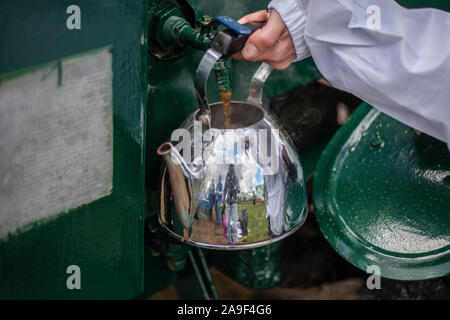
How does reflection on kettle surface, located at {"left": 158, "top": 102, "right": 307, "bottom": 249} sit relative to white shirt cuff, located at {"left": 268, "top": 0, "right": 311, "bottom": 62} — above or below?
below

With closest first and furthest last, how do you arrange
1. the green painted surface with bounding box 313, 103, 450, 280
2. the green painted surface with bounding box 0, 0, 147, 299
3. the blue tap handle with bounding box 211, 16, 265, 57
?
the green painted surface with bounding box 0, 0, 147, 299
the blue tap handle with bounding box 211, 16, 265, 57
the green painted surface with bounding box 313, 103, 450, 280

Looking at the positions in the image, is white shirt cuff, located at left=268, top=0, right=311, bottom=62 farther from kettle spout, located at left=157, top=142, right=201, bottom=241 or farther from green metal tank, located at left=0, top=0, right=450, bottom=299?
kettle spout, located at left=157, top=142, right=201, bottom=241

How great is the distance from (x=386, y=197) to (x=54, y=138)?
4.31 ft

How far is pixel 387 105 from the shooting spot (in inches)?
55.9

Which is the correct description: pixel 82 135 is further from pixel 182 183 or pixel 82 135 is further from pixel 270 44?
pixel 270 44

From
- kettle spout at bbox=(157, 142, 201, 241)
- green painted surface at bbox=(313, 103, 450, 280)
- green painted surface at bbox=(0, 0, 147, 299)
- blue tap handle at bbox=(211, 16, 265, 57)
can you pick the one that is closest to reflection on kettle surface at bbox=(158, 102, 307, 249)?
kettle spout at bbox=(157, 142, 201, 241)

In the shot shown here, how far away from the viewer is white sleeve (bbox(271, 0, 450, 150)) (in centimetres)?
129

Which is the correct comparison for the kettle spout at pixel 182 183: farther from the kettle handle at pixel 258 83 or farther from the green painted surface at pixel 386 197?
the green painted surface at pixel 386 197

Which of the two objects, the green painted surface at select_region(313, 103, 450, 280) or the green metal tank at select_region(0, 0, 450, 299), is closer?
the green metal tank at select_region(0, 0, 450, 299)

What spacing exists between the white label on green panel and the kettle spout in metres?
0.17

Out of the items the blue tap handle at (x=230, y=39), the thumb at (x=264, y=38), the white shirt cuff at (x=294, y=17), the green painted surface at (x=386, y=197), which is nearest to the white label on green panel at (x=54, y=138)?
the blue tap handle at (x=230, y=39)

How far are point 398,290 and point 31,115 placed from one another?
213cm
